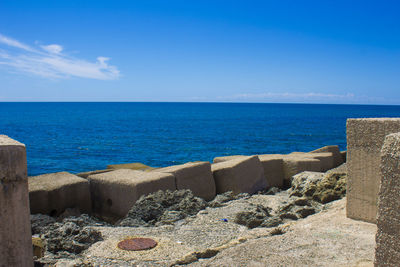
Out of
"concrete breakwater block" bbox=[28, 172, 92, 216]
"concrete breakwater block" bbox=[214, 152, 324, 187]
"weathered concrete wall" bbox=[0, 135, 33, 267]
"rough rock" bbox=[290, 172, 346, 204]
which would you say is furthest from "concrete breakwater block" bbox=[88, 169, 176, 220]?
"weathered concrete wall" bbox=[0, 135, 33, 267]

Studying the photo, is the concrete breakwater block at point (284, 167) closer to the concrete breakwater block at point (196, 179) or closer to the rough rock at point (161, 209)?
the concrete breakwater block at point (196, 179)

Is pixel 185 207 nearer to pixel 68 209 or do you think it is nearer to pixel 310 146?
pixel 68 209

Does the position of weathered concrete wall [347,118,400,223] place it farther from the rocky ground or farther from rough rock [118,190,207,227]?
rough rock [118,190,207,227]

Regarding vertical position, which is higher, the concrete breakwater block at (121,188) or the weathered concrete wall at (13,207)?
the weathered concrete wall at (13,207)

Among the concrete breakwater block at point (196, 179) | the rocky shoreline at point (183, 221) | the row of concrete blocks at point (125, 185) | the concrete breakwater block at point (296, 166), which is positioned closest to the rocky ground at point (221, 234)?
the rocky shoreline at point (183, 221)

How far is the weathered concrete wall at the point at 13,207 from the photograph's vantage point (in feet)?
8.44

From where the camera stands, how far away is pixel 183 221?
488 cm

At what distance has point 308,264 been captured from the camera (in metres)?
3.12

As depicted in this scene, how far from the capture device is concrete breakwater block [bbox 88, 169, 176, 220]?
18.4 ft

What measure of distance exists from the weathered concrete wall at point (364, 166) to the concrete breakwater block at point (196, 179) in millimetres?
2816

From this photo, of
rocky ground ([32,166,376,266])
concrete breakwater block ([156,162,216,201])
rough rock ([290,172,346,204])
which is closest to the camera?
rocky ground ([32,166,376,266])

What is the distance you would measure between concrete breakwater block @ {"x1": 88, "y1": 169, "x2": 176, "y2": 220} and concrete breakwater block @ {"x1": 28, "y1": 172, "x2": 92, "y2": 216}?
6.6 inches

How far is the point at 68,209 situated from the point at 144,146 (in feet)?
78.6

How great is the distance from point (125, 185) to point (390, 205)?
13.3 ft
